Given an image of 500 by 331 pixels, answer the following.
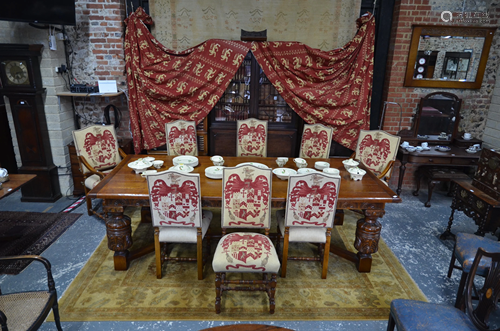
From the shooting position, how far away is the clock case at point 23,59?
11.8 ft

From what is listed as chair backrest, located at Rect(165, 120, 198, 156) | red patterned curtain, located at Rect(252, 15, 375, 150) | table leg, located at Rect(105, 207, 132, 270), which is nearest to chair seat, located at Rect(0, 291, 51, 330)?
table leg, located at Rect(105, 207, 132, 270)

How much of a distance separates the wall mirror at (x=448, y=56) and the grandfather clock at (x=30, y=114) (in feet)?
14.9

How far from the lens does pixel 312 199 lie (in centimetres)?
246

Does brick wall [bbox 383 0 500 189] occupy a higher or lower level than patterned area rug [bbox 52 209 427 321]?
higher

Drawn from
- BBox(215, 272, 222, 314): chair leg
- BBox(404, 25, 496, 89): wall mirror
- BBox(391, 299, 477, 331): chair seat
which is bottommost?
BBox(215, 272, 222, 314): chair leg

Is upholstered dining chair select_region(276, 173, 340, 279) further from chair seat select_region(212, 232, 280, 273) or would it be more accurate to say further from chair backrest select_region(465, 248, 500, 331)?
chair backrest select_region(465, 248, 500, 331)

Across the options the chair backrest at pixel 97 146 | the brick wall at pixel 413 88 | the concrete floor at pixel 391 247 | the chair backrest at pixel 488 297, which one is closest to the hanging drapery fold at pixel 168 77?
the chair backrest at pixel 97 146

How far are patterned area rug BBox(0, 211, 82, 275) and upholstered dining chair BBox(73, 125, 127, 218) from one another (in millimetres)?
353

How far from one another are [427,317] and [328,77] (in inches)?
125

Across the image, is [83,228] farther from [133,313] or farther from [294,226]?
[294,226]

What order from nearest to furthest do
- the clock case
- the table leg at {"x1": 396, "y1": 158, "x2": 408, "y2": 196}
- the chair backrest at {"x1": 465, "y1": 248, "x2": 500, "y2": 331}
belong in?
the chair backrest at {"x1": 465, "y1": 248, "x2": 500, "y2": 331}, the clock case, the table leg at {"x1": 396, "y1": 158, "x2": 408, "y2": 196}

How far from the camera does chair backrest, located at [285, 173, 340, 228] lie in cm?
239

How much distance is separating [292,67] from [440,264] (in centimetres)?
276

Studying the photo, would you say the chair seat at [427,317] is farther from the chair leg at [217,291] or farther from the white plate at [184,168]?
the white plate at [184,168]
